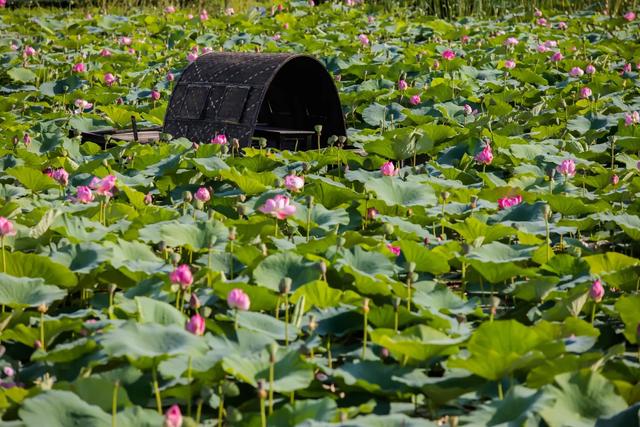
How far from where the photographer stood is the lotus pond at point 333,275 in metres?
1.82

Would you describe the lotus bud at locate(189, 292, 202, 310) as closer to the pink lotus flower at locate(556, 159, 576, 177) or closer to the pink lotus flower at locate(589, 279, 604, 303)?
the pink lotus flower at locate(589, 279, 604, 303)

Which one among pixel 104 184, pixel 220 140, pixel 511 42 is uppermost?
pixel 104 184

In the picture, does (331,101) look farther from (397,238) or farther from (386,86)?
(397,238)

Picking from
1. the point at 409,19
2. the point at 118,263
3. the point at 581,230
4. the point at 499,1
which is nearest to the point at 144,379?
the point at 118,263

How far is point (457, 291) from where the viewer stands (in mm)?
2594

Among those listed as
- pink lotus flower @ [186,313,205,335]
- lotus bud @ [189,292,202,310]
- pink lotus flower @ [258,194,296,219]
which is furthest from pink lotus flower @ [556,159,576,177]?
pink lotus flower @ [186,313,205,335]

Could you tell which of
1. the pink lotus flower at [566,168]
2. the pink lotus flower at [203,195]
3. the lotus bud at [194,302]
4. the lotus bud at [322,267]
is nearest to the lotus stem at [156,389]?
the lotus bud at [194,302]

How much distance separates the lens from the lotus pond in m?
1.82

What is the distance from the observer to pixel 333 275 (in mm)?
2396

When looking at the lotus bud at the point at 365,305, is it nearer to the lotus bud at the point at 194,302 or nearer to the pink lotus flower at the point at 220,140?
the lotus bud at the point at 194,302

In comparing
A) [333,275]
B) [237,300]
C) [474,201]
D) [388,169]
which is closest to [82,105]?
[388,169]

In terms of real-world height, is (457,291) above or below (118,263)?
below

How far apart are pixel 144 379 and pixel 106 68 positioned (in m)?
4.65

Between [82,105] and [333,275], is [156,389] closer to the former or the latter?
[333,275]
